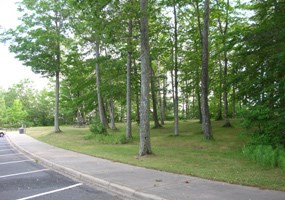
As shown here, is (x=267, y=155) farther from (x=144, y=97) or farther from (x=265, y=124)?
(x=144, y=97)

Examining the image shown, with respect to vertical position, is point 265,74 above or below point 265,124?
above

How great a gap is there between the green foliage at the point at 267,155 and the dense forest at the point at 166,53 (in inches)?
30.5

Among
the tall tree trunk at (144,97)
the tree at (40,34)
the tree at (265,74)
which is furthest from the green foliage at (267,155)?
the tree at (40,34)

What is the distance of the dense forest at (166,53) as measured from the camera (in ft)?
43.0

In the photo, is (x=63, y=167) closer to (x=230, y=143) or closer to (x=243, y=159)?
(x=243, y=159)

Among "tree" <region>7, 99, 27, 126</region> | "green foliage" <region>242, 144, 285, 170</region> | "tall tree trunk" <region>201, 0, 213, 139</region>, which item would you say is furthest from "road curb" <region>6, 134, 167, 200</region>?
"tree" <region>7, 99, 27, 126</region>

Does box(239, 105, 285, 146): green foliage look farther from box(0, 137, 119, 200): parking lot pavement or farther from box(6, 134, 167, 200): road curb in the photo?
box(0, 137, 119, 200): parking lot pavement

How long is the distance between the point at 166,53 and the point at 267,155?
17.2 metres

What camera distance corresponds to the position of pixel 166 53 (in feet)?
86.4

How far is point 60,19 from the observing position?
3225 cm

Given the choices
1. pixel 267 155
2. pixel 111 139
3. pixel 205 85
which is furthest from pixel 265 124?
pixel 111 139

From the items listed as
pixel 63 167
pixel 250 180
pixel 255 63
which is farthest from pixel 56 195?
pixel 255 63

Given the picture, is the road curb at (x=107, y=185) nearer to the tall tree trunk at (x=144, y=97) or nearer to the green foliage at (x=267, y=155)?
the tall tree trunk at (x=144, y=97)

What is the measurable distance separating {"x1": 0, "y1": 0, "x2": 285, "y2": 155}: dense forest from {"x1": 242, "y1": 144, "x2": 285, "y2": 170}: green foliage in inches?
30.5
